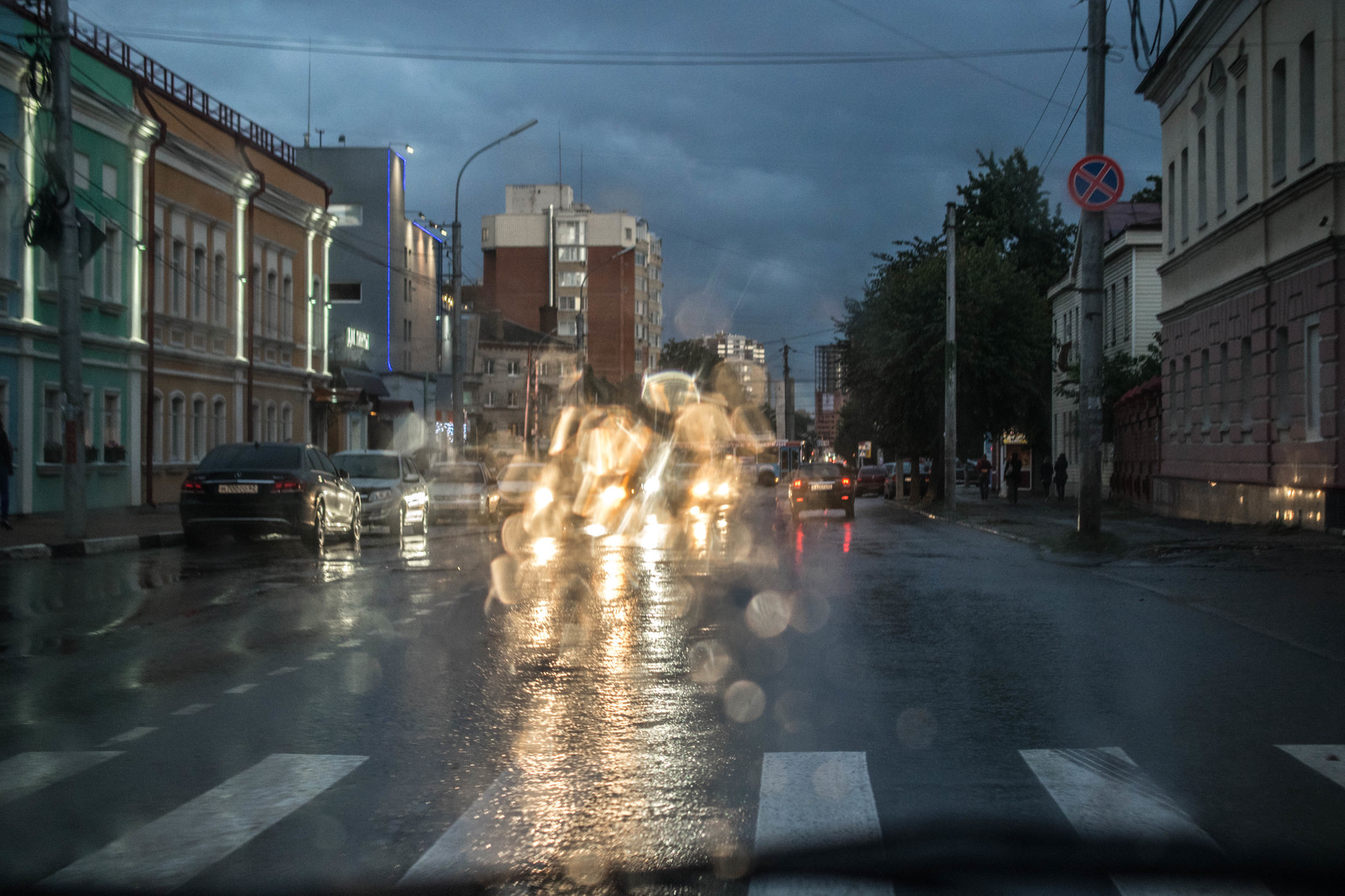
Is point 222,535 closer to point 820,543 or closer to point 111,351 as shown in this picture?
point 820,543

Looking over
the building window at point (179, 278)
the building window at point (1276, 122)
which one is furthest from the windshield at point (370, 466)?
the building window at point (1276, 122)

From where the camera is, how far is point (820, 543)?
23594 millimetres

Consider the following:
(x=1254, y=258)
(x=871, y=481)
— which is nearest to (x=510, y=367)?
(x=871, y=481)

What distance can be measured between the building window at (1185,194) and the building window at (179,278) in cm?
2428

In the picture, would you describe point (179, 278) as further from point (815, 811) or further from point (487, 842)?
point (815, 811)

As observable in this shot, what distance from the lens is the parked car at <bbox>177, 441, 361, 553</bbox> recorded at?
66.1ft

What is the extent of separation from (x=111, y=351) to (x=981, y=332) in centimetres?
2628

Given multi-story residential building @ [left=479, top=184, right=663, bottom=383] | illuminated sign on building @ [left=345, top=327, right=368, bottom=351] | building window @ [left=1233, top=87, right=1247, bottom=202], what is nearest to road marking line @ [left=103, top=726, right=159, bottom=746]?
building window @ [left=1233, top=87, right=1247, bottom=202]

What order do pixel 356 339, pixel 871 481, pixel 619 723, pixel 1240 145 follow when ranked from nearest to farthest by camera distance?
1. pixel 619 723
2. pixel 1240 145
3. pixel 356 339
4. pixel 871 481

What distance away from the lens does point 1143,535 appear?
2288 cm

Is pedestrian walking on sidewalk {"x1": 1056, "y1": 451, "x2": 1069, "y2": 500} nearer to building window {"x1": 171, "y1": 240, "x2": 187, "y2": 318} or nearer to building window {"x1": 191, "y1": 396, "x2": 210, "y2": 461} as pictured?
building window {"x1": 191, "y1": 396, "x2": 210, "y2": 461}

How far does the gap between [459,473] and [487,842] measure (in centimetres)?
2779

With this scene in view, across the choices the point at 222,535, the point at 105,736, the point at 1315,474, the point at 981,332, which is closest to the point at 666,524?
the point at 222,535

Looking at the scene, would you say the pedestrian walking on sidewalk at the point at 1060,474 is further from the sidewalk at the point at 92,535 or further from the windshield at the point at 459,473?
the sidewalk at the point at 92,535
